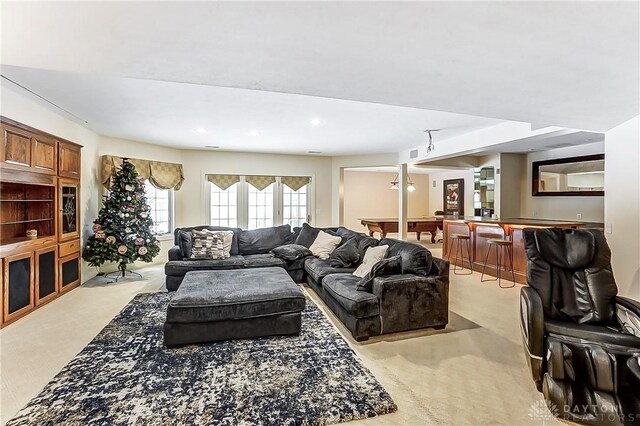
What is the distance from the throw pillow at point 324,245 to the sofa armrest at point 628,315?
345cm

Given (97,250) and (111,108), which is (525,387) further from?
(97,250)

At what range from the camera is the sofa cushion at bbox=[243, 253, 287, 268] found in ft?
16.6

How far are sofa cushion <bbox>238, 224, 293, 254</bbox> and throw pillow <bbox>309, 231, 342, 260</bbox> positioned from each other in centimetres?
74

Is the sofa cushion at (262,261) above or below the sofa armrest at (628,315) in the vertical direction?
below

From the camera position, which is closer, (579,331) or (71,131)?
(579,331)

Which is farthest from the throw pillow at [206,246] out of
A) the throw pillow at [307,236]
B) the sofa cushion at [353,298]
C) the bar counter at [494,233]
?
the bar counter at [494,233]

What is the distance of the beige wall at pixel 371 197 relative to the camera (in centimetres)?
1168

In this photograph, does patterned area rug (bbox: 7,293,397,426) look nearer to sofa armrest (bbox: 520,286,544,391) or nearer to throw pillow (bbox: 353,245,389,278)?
throw pillow (bbox: 353,245,389,278)

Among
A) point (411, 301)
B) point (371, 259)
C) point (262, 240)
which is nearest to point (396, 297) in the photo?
point (411, 301)

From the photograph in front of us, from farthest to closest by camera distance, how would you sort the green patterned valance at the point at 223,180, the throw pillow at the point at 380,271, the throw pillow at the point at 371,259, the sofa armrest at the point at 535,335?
the green patterned valance at the point at 223,180, the throw pillow at the point at 371,259, the throw pillow at the point at 380,271, the sofa armrest at the point at 535,335

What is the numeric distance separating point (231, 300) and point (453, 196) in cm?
983

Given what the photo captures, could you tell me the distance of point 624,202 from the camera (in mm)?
3125

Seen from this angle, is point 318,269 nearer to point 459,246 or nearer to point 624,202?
point 624,202

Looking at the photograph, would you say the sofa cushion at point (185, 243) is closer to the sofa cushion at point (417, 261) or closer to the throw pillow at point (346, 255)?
the throw pillow at point (346, 255)
